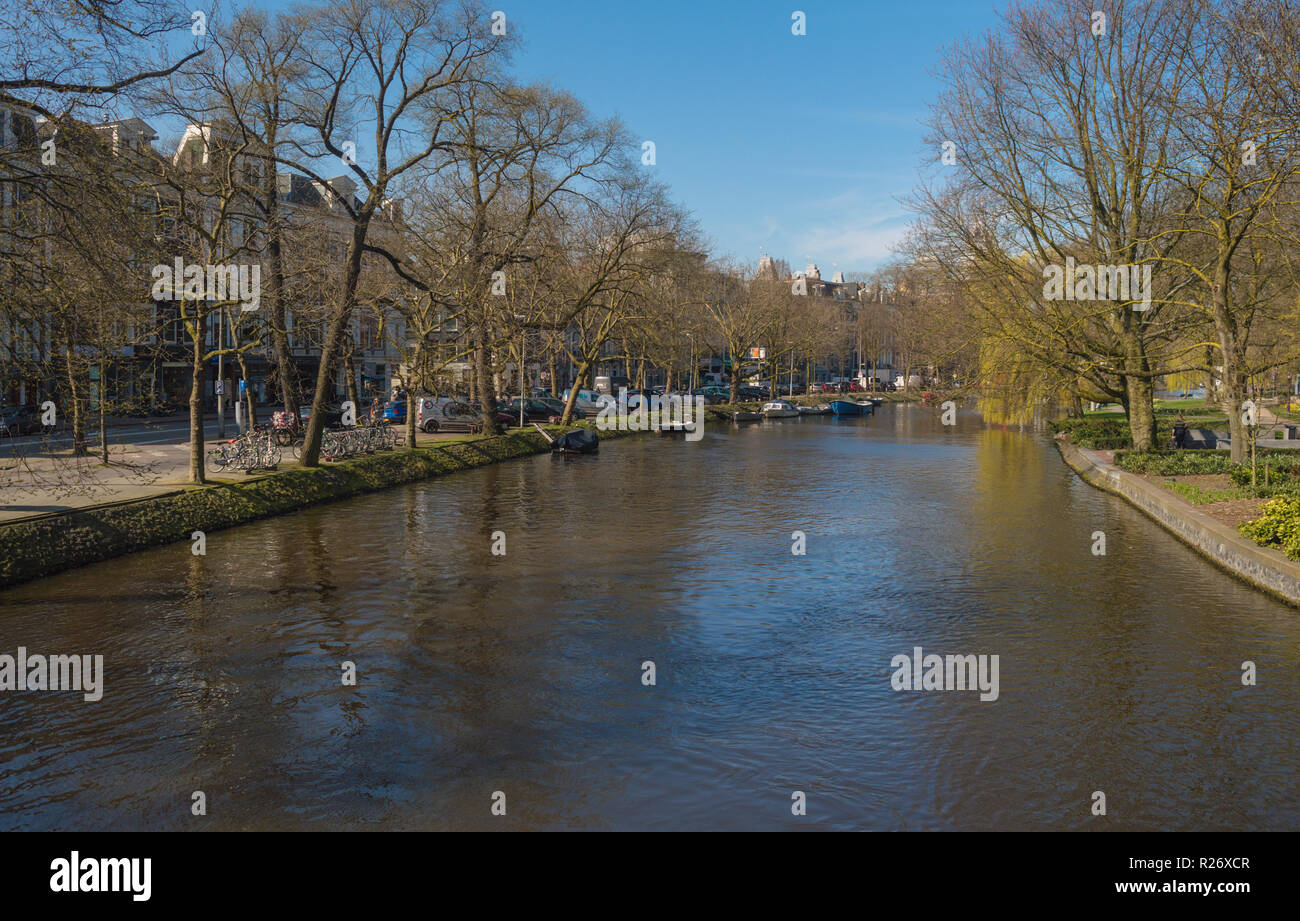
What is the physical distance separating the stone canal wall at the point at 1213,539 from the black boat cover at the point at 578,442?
68.0 feet

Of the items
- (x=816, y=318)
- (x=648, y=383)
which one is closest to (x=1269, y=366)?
(x=816, y=318)

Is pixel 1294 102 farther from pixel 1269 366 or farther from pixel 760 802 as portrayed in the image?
pixel 760 802

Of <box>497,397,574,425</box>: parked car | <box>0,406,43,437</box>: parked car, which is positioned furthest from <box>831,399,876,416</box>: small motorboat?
<box>0,406,43,437</box>: parked car

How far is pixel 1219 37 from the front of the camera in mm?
25844

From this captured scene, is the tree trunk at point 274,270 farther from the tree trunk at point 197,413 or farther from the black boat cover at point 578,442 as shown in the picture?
the black boat cover at point 578,442

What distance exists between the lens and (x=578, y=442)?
141ft

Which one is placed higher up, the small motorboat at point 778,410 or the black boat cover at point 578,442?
the small motorboat at point 778,410

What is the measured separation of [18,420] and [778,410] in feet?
172

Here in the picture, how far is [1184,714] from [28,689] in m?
12.1

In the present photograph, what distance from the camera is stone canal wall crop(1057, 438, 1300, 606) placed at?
15.1m

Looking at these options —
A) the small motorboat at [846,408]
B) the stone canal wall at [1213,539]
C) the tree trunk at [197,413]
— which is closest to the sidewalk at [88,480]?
the tree trunk at [197,413]

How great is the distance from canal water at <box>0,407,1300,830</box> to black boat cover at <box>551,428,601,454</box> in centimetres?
2059

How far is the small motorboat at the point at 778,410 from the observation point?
78.1 metres

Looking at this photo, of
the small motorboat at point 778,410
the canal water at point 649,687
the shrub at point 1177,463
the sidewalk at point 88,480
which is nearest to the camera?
the canal water at point 649,687
